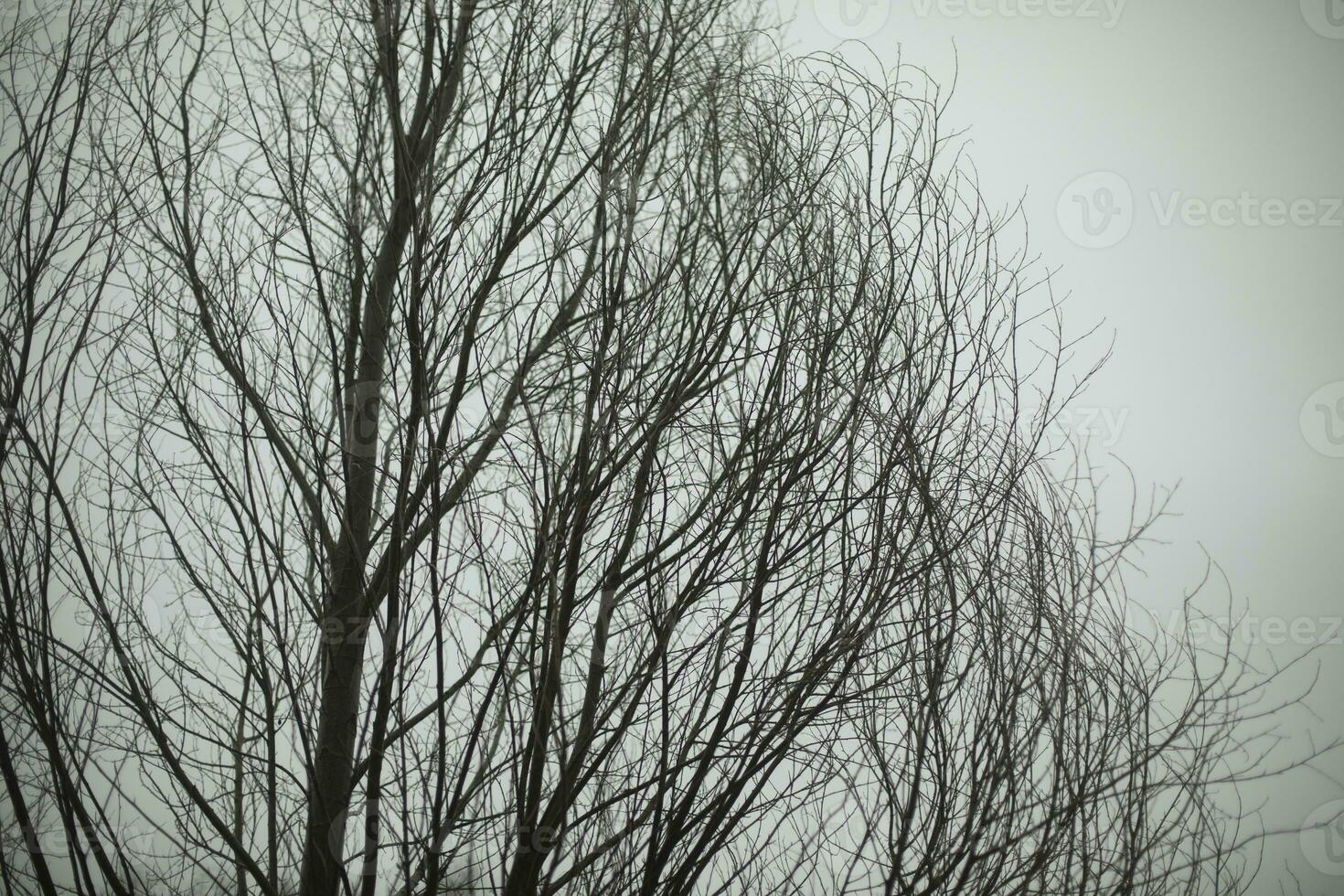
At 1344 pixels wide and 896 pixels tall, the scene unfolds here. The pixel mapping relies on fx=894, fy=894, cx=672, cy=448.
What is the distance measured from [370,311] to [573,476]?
3.63 ft

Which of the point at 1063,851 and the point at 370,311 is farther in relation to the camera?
the point at 370,311

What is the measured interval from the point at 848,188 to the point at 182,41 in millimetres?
2173

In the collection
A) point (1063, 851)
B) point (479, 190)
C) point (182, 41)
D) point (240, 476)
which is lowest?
point (1063, 851)

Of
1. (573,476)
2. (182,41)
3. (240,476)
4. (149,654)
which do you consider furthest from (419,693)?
(182,41)

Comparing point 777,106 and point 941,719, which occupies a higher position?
point 777,106

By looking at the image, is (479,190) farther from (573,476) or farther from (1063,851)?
(1063,851)

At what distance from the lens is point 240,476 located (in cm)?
359

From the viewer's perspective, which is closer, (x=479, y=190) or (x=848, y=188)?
(x=479, y=190)

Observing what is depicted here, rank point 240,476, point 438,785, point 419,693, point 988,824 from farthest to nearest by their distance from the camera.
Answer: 1. point 240,476
2. point 419,693
3. point 988,824
4. point 438,785

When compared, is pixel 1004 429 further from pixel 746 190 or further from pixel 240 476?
pixel 240 476

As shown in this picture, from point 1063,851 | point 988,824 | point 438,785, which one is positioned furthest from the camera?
point 1063,851

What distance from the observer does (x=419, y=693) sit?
3.22 meters

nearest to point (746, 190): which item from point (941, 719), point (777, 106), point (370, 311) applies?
point (777, 106)

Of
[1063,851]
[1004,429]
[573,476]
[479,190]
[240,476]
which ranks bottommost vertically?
[1063,851]
